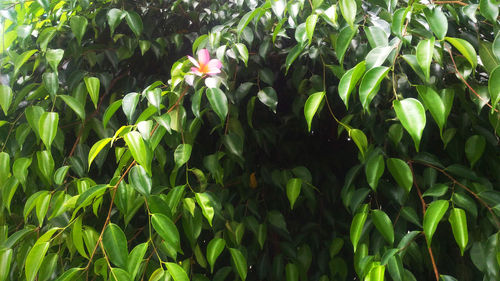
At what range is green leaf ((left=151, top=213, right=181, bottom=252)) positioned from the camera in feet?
1.99

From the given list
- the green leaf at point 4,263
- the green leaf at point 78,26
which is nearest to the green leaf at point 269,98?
the green leaf at point 78,26

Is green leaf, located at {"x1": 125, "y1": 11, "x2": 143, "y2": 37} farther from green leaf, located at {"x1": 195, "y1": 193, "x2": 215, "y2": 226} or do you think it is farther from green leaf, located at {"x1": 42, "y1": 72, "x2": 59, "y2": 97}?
green leaf, located at {"x1": 195, "y1": 193, "x2": 215, "y2": 226}

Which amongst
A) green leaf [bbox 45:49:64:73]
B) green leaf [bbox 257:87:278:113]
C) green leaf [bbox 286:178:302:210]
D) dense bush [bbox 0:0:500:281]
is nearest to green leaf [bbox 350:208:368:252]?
dense bush [bbox 0:0:500:281]

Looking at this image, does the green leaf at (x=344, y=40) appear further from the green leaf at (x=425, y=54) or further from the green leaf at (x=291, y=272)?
the green leaf at (x=291, y=272)

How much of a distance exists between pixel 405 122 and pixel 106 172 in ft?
2.05

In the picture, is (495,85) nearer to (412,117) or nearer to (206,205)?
(412,117)

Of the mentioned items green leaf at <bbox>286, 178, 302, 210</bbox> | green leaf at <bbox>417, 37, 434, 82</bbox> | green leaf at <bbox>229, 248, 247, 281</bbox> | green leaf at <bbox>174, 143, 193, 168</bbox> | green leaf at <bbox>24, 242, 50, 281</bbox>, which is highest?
green leaf at <bbox>417, 37, 434, 82</bbox>

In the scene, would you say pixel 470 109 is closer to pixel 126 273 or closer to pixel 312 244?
pixel 312 244

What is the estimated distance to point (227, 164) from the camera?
0.81m

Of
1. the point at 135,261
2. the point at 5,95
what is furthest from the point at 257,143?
the point at 5,95

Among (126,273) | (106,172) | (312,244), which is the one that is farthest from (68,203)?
(312,244)

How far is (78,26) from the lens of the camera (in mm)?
828

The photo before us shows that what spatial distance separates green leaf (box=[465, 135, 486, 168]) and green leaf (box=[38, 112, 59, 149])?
2.17ft

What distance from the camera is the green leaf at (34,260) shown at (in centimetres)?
63
